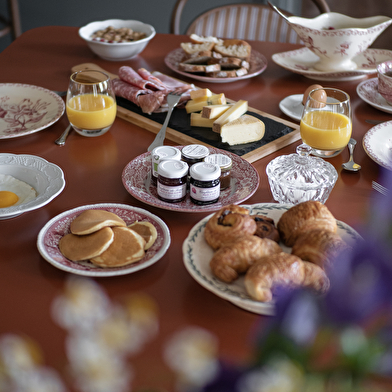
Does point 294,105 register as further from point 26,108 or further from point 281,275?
point 281,275

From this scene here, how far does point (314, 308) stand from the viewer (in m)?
0.23

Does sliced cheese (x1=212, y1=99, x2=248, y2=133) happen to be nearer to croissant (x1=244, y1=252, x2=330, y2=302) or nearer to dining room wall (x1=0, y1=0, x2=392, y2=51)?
croissant (x1=244, y1=252, x2=330, y2=302)

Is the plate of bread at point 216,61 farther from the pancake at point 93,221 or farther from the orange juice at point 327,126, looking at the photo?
the pancake at point 93,221

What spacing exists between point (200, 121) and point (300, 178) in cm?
49

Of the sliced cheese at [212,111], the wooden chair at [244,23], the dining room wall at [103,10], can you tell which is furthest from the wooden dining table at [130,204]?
the dining room wall at [103,10]

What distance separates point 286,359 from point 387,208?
0.10 m

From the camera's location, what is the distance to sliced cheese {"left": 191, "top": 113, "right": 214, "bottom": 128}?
1.52 meters

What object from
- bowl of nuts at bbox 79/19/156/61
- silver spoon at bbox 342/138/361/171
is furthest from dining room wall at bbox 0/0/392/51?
silver spoon at bbox 342/138/361/171

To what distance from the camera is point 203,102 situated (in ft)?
5.22

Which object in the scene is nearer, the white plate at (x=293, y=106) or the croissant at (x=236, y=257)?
the croissant at (x=236, y=257)

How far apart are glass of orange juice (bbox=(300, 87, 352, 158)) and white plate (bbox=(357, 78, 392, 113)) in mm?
459

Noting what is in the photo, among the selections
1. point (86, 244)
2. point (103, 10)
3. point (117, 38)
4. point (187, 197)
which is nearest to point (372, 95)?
point (187, 197)

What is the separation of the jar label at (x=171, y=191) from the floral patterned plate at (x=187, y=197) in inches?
0.7

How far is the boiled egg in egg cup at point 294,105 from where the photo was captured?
1638 millimetres
